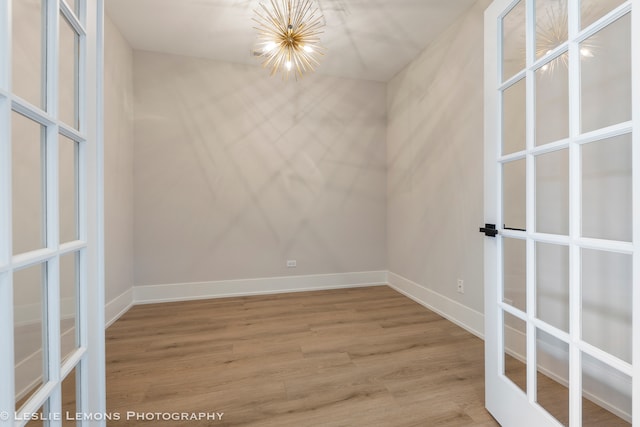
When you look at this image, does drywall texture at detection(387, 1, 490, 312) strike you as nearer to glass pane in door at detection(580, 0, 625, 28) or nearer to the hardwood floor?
the hardwood floor

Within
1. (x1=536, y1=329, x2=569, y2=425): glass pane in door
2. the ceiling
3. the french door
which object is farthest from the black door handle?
the ceiling

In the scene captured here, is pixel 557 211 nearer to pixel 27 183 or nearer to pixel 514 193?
pixel 514 193

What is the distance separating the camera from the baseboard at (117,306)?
2494mm

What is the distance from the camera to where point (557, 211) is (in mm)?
1199

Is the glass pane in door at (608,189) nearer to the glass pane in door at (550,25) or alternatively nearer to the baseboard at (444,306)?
the glass pane in door at (550,25)

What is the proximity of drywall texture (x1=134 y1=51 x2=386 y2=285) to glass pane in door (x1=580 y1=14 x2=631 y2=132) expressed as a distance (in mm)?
2639

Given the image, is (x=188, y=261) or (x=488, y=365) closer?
(x=488, y=365)

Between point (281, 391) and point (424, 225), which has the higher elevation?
point (424, 225)

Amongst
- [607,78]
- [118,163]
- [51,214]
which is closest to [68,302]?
[51,214]

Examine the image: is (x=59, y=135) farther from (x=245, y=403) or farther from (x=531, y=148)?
(x=531, y=148)

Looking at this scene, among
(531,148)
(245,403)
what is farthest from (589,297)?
(245,403)

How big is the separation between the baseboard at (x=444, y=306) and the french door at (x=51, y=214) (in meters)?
2.55

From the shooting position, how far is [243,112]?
11.0 ft

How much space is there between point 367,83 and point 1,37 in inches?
148
